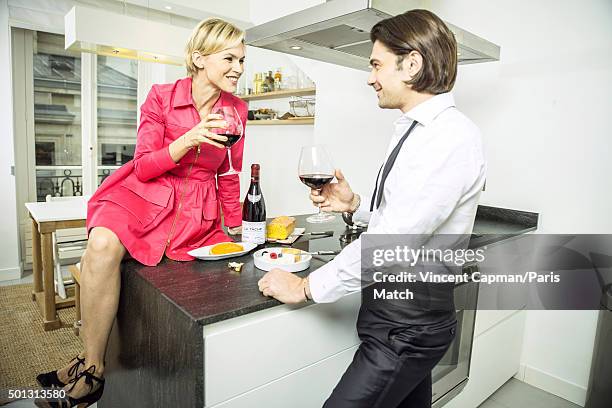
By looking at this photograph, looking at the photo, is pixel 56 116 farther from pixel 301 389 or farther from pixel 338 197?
pixel 301 389

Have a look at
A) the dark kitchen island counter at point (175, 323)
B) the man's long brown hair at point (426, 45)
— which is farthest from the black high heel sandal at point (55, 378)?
the man's long brown hair at point (426, 45)

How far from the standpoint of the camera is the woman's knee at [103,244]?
4.08 feet

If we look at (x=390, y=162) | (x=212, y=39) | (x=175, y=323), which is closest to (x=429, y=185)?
(x=390, y=162)

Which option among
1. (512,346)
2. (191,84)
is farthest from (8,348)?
(512,346)

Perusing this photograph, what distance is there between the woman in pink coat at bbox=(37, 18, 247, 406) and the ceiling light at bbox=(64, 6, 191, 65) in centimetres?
123

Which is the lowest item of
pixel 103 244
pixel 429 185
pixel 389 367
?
pixel 389 367

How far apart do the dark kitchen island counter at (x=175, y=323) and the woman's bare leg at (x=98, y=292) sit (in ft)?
0.14

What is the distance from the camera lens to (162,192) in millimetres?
1427

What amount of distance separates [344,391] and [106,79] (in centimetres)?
455

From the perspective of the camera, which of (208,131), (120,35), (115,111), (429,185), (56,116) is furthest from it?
(115,111)

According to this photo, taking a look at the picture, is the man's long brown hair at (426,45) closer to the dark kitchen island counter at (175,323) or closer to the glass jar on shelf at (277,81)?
the dark kitchen island counter at (175,323)

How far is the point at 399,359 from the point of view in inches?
42.8

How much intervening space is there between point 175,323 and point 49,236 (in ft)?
7.21

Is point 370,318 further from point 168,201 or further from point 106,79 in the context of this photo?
point 106,79
